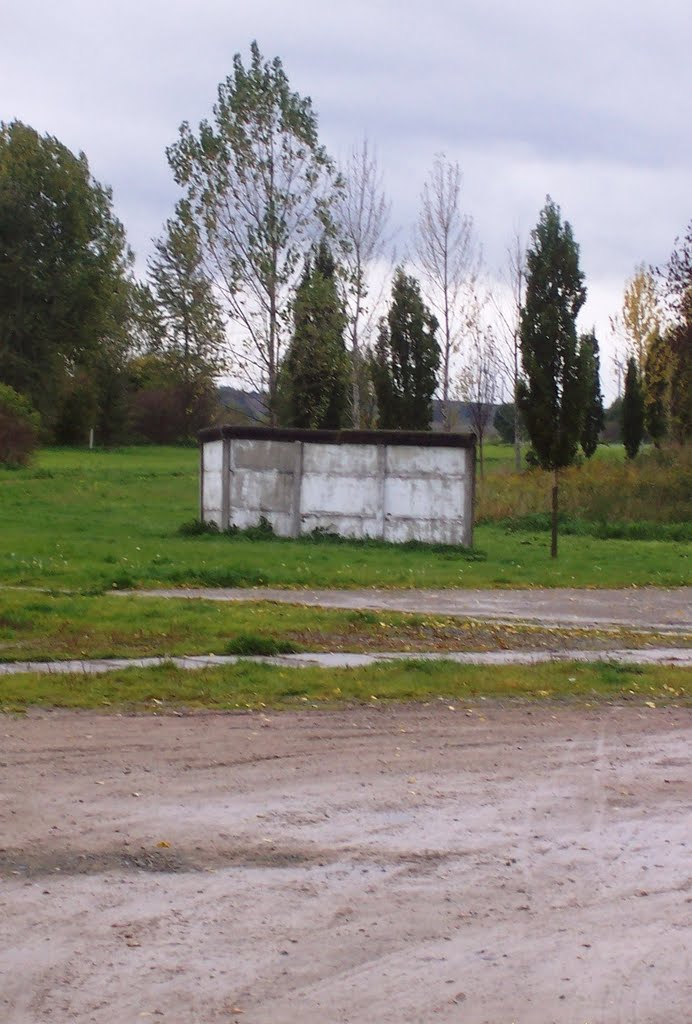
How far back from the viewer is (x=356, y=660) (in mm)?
13227

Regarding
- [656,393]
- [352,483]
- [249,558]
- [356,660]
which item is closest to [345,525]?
[352,483]

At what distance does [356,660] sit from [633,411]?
221ft

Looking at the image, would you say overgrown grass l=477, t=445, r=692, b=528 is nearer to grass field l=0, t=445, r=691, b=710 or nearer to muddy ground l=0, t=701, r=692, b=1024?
grass field l=0, t=445, r=691, b=710

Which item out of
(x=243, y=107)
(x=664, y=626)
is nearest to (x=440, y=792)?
(x=664, y=626)

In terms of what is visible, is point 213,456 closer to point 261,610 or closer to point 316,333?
point 261,610

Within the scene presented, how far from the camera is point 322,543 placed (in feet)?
96.6

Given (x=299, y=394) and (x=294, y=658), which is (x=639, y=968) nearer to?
(x=294, y=658)

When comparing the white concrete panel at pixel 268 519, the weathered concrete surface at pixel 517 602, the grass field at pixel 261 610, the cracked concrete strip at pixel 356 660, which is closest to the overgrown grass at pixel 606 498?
the grass field at pixel 261 610

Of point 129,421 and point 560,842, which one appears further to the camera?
point 129,421

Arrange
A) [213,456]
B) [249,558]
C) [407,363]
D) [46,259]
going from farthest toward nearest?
[46,259], [407,363], [213,456], [249,558]

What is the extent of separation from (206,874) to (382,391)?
57.2 meters

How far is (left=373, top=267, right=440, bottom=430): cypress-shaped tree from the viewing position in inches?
2459

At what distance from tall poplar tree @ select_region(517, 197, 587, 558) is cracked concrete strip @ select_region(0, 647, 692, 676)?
143 feet

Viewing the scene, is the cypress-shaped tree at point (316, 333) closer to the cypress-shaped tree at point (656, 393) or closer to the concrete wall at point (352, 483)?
the concrete wall at point (352, 483)
